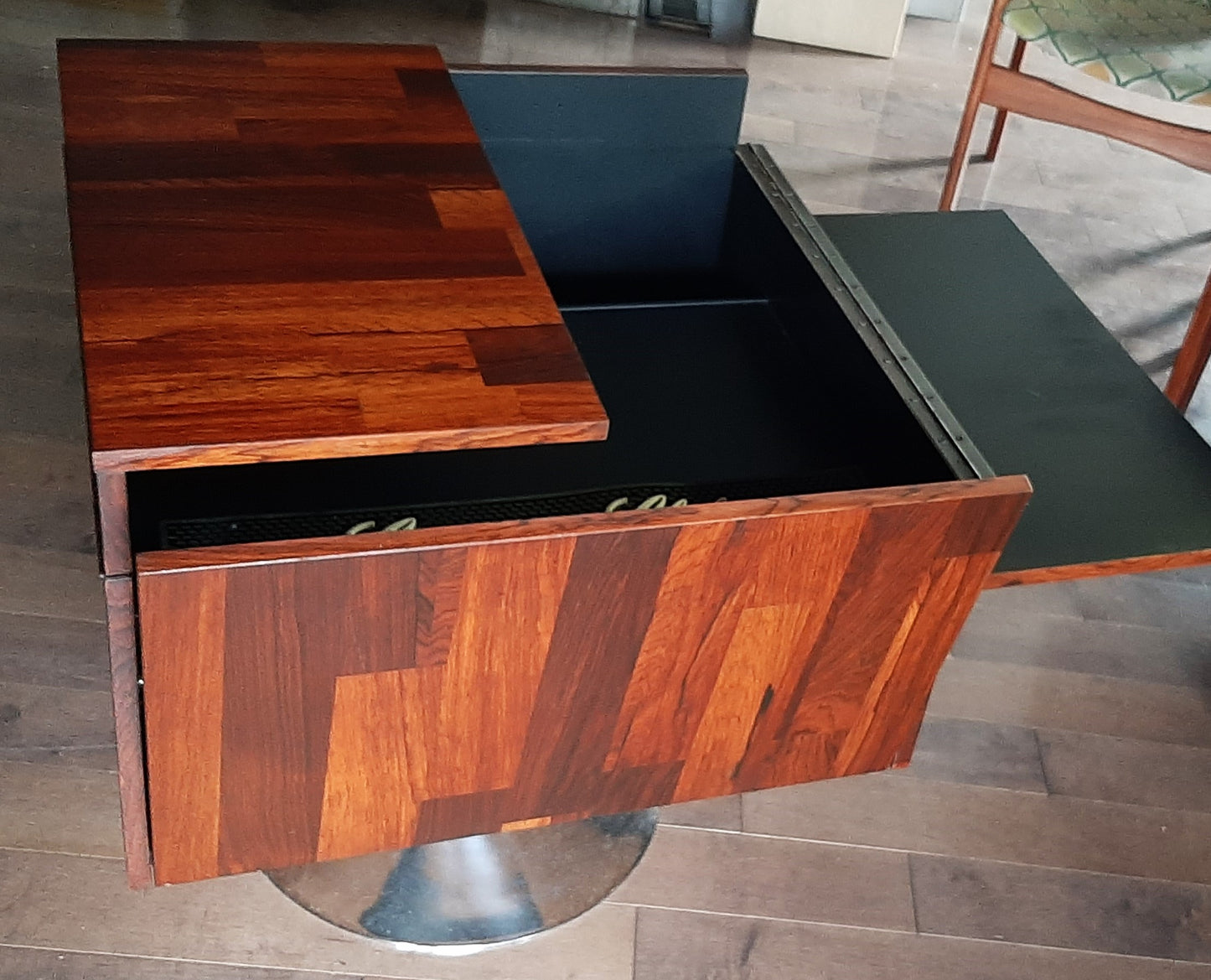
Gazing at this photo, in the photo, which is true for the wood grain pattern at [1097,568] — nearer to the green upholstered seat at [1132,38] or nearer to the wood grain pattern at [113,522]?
the wood grain pattern at [113,522]

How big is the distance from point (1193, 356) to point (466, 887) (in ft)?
4.00

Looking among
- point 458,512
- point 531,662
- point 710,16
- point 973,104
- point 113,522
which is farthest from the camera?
point 710,16

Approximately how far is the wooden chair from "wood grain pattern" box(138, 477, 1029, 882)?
1.09 meters

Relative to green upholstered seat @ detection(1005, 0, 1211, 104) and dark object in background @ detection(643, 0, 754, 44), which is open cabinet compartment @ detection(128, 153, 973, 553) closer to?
green upholstered seat @ detection(1005, 0, 1211, 104)

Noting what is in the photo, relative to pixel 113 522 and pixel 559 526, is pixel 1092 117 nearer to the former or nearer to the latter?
pixel 559 526

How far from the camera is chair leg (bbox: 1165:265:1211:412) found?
1.84 m

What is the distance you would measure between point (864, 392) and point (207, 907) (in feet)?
2.35

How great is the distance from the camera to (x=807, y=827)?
54.1 inches

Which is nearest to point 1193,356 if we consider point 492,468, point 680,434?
point 680,434

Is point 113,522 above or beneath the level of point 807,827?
above

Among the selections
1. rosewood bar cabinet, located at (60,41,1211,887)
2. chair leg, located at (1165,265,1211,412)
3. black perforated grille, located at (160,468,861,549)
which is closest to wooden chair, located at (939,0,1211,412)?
chair leg, located at (1165,265,1211,412)

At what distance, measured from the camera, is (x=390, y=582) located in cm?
82

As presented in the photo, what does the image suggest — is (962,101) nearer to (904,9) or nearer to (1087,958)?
(904,9)

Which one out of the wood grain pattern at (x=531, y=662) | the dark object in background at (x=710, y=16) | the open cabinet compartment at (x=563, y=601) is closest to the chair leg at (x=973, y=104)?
the dark object in background at (x=710, y=16)
